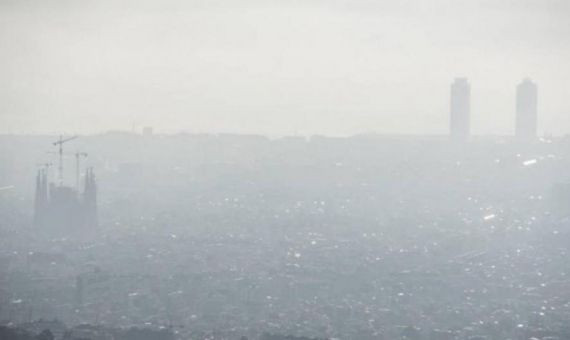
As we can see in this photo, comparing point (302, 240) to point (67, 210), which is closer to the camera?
point (302, 240)

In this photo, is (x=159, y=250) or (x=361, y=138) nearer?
(x=159, y=250)

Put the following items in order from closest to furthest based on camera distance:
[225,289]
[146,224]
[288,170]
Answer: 1. [225,289]
2. [146,224]
3. [288,170]

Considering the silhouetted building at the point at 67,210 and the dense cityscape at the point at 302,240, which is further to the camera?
the silhouetted building at the point at 67,210

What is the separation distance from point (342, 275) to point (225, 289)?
9273mm

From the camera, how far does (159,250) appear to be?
7594 cm

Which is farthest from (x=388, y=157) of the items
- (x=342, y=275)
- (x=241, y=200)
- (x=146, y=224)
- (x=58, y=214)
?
(x=342, y=275)

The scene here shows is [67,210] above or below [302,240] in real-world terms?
above

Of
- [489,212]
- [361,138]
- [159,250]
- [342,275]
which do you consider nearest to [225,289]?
[342,275]

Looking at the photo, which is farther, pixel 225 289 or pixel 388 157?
pixel 388 157

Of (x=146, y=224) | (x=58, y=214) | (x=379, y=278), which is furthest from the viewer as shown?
(x=146, y=224)

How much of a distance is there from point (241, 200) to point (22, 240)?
35824 millimetres

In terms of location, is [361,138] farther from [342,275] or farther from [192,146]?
[342,275]

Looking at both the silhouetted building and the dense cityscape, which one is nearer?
the dense cityscape

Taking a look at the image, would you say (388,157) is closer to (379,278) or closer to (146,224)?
(146,224)
